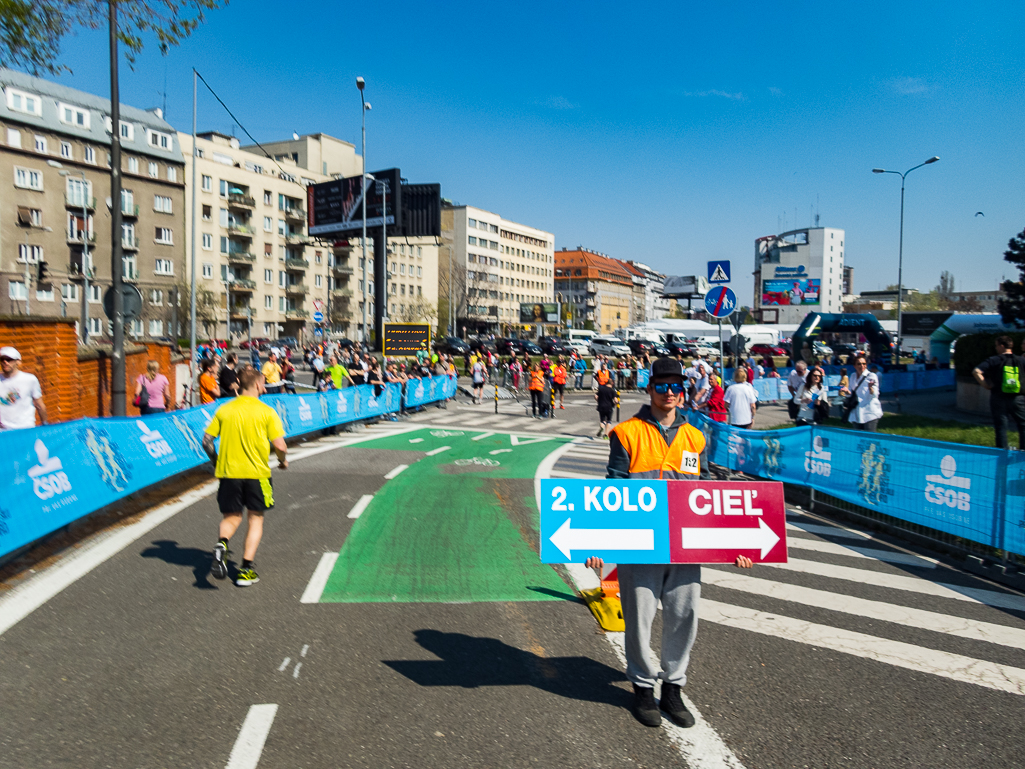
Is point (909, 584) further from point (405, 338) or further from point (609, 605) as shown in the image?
point (405, 338)

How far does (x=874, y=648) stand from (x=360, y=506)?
20.9ft

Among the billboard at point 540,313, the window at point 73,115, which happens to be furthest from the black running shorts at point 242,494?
the billboard at point 540,313

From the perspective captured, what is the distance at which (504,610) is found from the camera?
593 centimetres

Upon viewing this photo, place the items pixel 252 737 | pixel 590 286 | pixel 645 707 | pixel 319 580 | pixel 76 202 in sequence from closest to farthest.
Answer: pixel 252 737 < pixel 645 707 < pixel 319 580 < pixel 76 202 < pixel 590 286

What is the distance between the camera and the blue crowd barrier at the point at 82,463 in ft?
22.2

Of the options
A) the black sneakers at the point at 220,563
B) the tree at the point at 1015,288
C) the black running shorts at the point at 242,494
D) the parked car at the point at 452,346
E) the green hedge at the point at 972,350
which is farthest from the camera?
the parked car at the point at 452,346

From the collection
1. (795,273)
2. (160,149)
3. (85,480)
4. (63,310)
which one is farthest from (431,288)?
(85,480)

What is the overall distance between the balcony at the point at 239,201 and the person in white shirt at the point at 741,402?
69.2 metres

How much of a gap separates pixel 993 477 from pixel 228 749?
7062 mm

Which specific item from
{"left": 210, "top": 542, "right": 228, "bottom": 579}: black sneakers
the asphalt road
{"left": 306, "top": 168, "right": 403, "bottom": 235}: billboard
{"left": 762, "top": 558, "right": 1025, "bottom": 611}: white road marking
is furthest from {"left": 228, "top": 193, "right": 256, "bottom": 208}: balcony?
{"left": 762, "top": 558, "right": 1025, "bottom": 611}: white road marking

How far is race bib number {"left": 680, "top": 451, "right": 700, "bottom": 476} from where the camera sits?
4352 mm

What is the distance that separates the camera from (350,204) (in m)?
57.5

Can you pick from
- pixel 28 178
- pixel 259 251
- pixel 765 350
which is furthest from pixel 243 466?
pixel 259 251

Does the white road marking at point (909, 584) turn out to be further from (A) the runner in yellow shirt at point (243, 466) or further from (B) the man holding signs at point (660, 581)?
(A) the runner in yellow shirt at point (243, 466)
